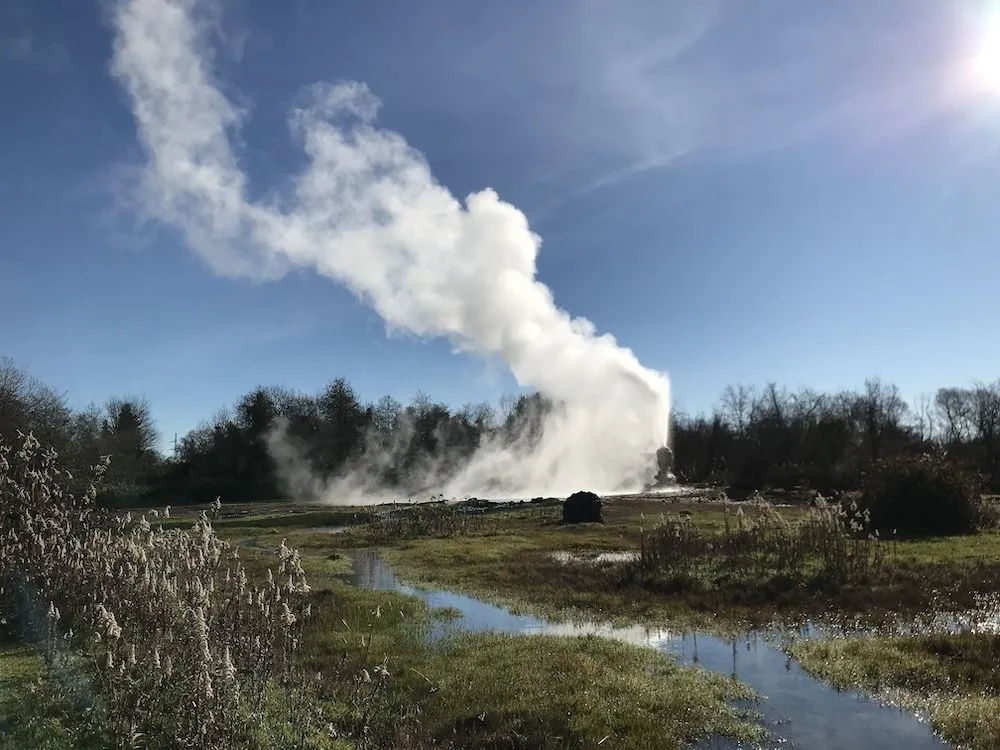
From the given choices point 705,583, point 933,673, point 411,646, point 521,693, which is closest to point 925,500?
point 705,583

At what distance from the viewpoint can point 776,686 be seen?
39.8ft

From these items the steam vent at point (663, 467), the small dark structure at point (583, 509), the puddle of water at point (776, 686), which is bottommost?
the puddle of water at point (776, 686)

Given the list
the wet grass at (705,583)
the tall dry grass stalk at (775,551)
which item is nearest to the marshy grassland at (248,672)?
the wet grass at (705,583)

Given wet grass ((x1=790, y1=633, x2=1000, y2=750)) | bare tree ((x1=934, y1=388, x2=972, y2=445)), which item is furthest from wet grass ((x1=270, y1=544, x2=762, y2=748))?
bare tree ((x1=934, y1=388, x2=972, y2=445))

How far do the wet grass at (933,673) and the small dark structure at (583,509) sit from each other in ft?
90.9

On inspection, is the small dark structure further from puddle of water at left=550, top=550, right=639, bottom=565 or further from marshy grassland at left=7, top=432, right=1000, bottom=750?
marshy grassland at left=7, top=432, right=1000, bottom=750

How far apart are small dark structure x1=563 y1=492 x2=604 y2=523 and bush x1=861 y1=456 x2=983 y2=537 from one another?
14.7 m

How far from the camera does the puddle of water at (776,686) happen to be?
977 cm

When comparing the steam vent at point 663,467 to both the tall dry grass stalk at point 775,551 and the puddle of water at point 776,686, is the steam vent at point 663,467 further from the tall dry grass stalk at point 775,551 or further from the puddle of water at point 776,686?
the puddle of water at point 776,686

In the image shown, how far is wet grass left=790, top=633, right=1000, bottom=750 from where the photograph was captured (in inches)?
388

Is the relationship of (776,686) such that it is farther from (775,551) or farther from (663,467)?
(663,467)

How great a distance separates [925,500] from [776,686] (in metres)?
26.6

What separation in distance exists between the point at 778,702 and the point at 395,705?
20.2 feet

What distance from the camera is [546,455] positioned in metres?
73.9
